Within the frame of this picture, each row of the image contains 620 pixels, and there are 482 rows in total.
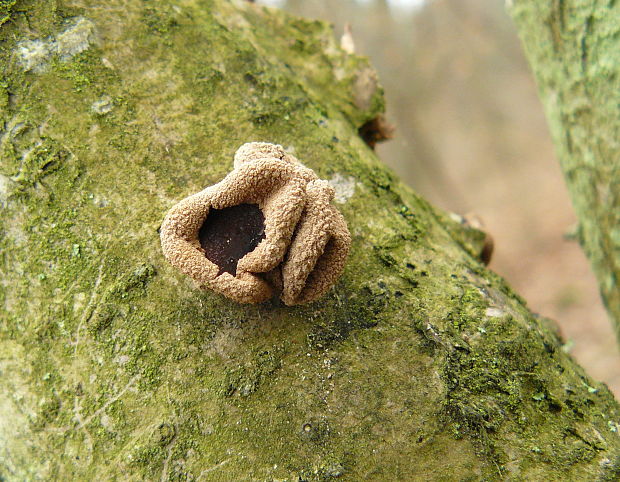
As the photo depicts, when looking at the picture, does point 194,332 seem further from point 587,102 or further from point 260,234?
point 587,102

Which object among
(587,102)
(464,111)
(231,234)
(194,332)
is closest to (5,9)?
(231,234)

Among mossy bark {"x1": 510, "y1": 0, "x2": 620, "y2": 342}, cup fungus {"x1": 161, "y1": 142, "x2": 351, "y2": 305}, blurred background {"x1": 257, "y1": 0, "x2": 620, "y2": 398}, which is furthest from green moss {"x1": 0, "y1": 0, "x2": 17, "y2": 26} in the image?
blurred background {"x1": 257, "y1": 0, "x2": 620, "y2": 398}

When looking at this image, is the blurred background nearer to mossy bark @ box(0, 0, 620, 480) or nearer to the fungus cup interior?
mossy bark @ box(0, 0, 620, 480)

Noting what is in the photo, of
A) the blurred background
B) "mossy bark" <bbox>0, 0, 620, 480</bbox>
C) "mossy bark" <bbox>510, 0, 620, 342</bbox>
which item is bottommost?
the blurred background

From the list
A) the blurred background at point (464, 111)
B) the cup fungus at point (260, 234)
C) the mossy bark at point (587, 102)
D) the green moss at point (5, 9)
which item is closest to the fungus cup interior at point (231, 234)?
the cup fungus at point (260, 234)

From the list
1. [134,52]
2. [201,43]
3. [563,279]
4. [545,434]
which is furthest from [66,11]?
[563,279]

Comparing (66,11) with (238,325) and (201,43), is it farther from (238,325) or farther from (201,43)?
(238,325)

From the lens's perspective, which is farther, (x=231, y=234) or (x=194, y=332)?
(x=194, y=332)
